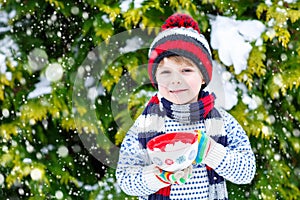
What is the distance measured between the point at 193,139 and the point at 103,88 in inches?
41.7

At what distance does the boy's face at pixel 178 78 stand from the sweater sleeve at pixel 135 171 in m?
0.22

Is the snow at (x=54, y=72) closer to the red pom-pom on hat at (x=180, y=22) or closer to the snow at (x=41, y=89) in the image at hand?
the snow at (x=41, y=89)

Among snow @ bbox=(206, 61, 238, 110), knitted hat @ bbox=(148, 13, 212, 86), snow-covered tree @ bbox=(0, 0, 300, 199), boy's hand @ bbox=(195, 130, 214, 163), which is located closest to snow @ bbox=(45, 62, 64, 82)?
snow-covered tree @ bbox=(0, 0, 300, 199)

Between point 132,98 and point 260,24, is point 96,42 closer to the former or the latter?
point 132,98

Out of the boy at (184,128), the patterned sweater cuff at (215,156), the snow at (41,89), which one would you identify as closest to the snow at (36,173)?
the snow at (41,89)

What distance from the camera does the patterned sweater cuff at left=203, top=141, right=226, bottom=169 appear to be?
1.52m

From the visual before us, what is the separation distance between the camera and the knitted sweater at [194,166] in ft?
5.06

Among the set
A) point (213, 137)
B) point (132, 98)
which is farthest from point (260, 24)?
point (213, 137)

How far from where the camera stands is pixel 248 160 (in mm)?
1615

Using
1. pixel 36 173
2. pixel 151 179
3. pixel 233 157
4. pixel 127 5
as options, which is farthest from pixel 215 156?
pixel 36 173

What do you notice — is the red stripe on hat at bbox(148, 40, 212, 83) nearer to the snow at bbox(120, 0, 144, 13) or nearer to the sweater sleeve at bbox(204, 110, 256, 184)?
the sweater sleeve at bbox(204, 110, 256, 184)

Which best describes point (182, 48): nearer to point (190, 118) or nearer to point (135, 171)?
point (190, 118)

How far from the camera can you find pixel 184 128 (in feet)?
5.32

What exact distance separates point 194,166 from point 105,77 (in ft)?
2.92
